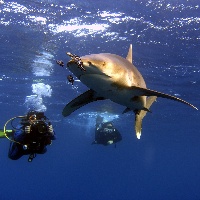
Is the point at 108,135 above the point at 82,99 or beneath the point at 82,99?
beneath

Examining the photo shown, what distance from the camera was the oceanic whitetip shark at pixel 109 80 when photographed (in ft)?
14.0

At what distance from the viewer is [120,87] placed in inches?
210

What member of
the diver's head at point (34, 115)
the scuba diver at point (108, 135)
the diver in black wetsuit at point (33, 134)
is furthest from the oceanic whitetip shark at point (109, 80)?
the scuba diver at point (108, 135)

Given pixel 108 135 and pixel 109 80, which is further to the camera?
pixel 108 135

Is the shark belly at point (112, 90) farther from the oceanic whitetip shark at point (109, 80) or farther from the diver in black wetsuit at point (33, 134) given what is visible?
the diver in black wetsuit at point (33, 134)

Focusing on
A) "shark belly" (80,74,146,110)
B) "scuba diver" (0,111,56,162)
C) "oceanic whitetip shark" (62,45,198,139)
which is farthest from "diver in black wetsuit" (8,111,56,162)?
"shark belly" (80,74,146,110)

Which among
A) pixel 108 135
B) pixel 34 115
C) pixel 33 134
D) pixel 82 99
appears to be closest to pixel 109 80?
pixel 82 99

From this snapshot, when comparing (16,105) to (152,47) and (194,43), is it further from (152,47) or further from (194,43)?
(194,43)

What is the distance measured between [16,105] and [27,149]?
89.6ft

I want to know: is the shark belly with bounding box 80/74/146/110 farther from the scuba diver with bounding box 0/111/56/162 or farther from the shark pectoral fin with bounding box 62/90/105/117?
the scuba diver with bounding box 0/111/56/162

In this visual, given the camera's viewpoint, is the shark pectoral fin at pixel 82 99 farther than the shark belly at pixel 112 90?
Yes

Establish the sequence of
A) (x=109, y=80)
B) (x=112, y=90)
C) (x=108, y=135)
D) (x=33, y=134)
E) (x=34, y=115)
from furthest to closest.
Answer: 1. (x=108, y=135)
2. (x=34, y=115)
3. (x=33, y=134)
4. (x=112, y=90)
5. (x=109, y=80)

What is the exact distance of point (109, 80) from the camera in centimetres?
487

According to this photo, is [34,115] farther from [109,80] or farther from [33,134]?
[109,80]
